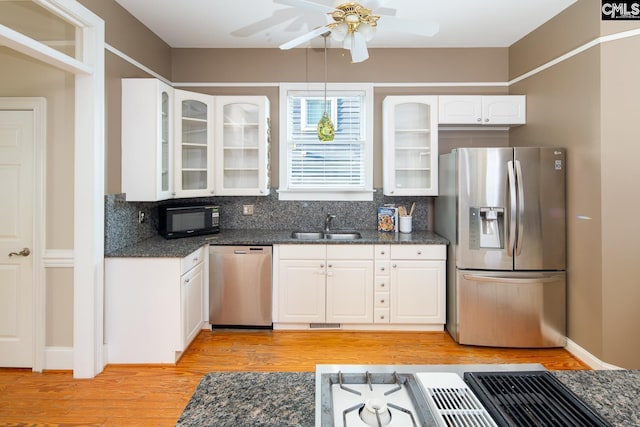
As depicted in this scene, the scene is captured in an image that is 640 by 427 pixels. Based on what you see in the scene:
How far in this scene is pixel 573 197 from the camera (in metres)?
3.12

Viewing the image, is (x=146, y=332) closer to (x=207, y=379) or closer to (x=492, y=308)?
(x=207, y=379)

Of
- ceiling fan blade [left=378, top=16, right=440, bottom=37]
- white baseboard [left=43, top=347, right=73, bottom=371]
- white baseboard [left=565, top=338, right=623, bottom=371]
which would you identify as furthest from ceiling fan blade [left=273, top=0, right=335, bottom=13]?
white baseboard [left=565, top=338, right=623, bottom=371]

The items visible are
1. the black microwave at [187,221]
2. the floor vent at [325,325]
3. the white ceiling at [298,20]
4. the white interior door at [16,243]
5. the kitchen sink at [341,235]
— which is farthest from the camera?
the kitchen sink at [341,235]

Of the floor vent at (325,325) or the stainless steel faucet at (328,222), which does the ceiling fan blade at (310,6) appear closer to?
the stainless steel faucet at (328,222)

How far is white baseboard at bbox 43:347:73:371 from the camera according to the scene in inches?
112

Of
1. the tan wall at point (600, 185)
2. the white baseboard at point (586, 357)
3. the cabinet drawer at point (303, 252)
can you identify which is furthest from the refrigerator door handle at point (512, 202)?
the cabinet drawer at point (303, 252)

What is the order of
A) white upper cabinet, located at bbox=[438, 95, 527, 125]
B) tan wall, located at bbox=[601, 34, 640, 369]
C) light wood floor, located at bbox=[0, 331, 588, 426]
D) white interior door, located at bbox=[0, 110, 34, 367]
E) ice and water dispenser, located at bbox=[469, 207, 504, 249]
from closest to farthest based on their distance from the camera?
light wood floor, located at bbox=[0, 331, 588, 426]
tan wall, located at bbox=[601, 34, 640, 369]
white interior door, located at bbox=[0, 110, 34, 367]
ice and water dispenser, located at bbox=[469, 207, 504, 249]
white upper cabinet, located at bbox=[438, 95, 527, 125]

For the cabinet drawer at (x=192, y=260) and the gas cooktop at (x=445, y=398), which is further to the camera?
the cabinet drawer at (x=192, y=260)

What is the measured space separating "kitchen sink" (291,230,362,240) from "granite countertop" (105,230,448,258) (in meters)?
0.08

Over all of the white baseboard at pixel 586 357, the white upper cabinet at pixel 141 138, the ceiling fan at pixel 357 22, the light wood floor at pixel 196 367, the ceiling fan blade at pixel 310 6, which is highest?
the ceiling fan blade at pixel 310 6

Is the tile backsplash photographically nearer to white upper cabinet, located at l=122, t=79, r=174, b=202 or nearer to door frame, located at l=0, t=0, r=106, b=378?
white upper cabinet, located at l=122, t=79, r=174, b=202

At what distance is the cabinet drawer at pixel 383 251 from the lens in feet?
11.8

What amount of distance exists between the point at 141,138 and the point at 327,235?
2.07 metres

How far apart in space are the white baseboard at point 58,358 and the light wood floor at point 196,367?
58 mm
